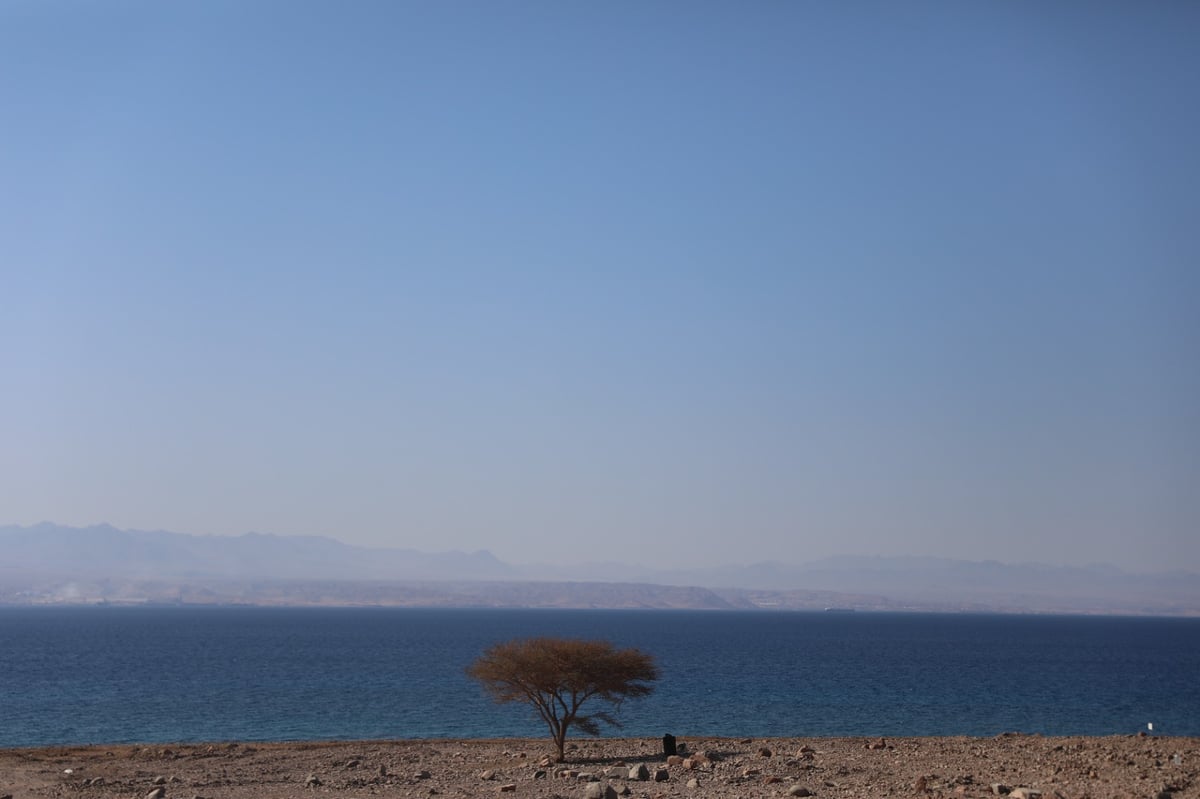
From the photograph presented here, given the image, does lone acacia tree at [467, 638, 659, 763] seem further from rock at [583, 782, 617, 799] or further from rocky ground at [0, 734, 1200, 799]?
rock at [583, 782, 617, 799]

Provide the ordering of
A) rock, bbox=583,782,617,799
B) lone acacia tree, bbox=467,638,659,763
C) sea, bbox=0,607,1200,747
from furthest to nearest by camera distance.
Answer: sea, bbox=0,607,1200,747 → lone acacia tree, bbox=467,638,659,763 → rock, bbox=583,782,617,799

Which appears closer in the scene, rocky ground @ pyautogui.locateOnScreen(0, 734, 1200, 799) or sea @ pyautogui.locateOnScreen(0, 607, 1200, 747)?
rocky ground @ pyautogui.locateOnScreen(0, 734, 1200, 799)

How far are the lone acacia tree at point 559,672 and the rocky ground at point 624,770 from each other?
2.02 meters

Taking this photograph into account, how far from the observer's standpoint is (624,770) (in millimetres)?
31984

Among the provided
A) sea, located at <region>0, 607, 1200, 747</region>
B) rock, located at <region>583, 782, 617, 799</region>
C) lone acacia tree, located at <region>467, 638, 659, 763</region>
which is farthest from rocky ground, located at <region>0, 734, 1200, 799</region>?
sea, located at <region>0, 607, 1200, 747</region>

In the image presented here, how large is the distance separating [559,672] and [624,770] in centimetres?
475

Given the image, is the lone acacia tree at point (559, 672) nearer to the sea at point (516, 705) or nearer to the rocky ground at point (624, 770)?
the rocky ground at point (624, 770)

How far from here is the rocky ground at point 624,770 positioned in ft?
82.0

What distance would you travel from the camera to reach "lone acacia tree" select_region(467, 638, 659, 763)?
35.9 metres

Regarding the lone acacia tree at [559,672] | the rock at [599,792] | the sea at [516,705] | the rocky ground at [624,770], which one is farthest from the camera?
the sea at [516,705]

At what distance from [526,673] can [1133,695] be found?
4942 cm

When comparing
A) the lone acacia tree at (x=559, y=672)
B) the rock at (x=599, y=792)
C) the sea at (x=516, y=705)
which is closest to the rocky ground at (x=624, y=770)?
the rock at (x=599, y=792)

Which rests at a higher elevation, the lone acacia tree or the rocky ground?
the lone acacia tree

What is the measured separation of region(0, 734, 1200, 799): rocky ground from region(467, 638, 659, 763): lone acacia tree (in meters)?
2.02
